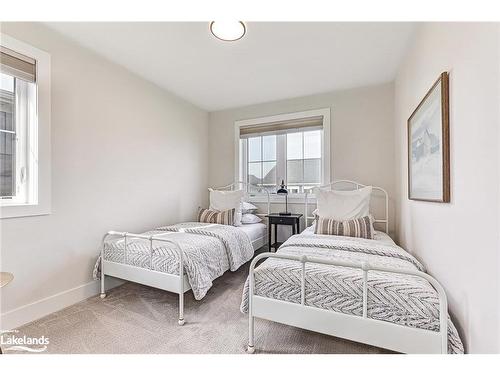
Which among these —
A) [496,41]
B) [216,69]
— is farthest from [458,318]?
[216,69]

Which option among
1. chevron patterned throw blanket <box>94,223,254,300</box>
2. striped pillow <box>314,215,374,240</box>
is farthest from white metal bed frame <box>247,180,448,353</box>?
striped pillow <box>314,215,374,240</box>

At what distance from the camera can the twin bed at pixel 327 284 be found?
3.56 ft

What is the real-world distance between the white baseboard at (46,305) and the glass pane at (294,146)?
2.72 meters

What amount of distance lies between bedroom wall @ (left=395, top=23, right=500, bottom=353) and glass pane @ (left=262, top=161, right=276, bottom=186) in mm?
2119

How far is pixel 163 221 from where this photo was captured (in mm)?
2990

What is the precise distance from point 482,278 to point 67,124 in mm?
2968

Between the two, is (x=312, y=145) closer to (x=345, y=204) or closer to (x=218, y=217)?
(x=345, y=204)

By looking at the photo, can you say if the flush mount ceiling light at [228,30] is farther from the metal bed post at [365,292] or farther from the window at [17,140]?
the metal bed post at [365,292]

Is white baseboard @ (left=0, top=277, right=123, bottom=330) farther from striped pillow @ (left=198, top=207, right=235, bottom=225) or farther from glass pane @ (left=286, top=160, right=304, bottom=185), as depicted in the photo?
glass pane @ (left=286, top=160, right=304, bottom=185)

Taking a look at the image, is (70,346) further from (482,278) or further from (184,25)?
(184,25)

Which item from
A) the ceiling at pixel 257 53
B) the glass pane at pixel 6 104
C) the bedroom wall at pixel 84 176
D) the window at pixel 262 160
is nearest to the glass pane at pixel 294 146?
the window at pixel 262 160

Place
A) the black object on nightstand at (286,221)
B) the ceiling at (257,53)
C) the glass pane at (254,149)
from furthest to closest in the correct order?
the glass pane at (254,149)
the black object on nightstand at (286,221)
the ceiling at (257,53)

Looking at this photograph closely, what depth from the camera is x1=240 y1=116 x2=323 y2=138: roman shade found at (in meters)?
3.15
